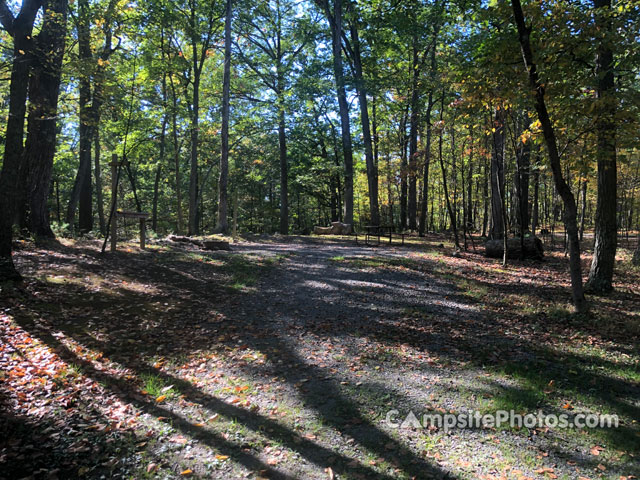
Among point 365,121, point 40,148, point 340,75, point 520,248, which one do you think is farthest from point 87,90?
point 520,248

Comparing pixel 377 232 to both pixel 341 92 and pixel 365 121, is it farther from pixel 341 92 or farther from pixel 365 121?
pixel 341 92

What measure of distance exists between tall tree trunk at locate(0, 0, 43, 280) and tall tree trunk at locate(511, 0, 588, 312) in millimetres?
8319

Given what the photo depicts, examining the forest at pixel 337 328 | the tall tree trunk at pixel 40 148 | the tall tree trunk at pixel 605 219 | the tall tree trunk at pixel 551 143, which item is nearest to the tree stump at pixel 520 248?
the forest at pixel 337 328

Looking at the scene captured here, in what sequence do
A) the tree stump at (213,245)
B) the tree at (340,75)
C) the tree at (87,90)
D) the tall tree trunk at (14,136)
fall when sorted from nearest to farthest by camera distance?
Result: the tall tree trunk at (14,136) → the tree at (87,90) → the tree stump at (213,245) → the tree at (340,75)

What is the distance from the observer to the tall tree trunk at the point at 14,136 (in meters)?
5.82

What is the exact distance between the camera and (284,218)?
23516 mm

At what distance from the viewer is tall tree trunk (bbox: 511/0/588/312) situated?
5492 millimetres

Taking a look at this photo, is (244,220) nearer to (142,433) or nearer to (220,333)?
(220,333)

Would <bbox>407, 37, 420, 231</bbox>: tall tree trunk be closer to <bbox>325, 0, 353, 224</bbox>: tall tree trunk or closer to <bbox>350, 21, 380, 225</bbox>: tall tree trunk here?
<bbox>350, 21, 380, 225</bbox>: tall tree trunk

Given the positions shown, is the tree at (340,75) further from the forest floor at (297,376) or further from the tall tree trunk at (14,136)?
→ the tall tree trunk at (14,136)

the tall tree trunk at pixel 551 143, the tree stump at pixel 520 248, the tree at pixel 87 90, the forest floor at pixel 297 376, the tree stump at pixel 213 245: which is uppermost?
the tree at pixel 87 90

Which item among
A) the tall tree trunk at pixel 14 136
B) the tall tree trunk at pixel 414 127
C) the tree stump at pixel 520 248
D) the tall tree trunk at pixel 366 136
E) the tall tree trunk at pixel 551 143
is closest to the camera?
the tall tree trunk at pixel 551 143

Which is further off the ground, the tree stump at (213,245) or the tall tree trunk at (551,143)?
the tall tree trunk at (551,143)

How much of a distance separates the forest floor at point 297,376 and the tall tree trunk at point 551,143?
2.18 feet
